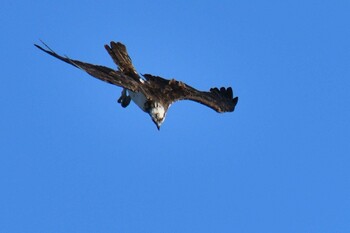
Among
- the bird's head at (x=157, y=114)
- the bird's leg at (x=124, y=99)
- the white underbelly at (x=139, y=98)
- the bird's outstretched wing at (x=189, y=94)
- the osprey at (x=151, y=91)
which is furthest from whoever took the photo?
the bird's leg at (x=124, y=99)

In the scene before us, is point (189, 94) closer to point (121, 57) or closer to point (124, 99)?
point (124, 99)

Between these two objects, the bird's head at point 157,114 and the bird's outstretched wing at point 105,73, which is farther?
the bird's head at point 157,114

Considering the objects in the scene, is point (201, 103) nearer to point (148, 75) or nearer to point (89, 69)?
point (148, 75)

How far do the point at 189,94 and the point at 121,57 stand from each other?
2.45 meters

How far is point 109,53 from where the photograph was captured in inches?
891

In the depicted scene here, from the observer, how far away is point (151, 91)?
22281 mm

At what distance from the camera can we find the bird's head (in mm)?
22078

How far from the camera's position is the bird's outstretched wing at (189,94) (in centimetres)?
2281

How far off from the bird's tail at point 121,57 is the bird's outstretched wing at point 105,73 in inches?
32.1

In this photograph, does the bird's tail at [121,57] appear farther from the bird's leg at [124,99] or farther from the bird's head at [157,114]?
Answer: the bird's leg at [124,99]

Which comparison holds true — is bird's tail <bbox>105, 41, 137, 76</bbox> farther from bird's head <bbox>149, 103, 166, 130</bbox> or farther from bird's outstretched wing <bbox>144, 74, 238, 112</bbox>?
bird's head <bbox>149, 103, 166, 130</bbox>

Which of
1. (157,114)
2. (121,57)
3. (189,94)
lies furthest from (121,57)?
(189,94)

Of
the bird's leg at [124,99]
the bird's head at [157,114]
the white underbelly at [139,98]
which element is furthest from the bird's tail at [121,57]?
the bird's leg at [124,99]

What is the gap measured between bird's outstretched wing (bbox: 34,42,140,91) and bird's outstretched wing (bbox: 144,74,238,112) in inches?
61.7
